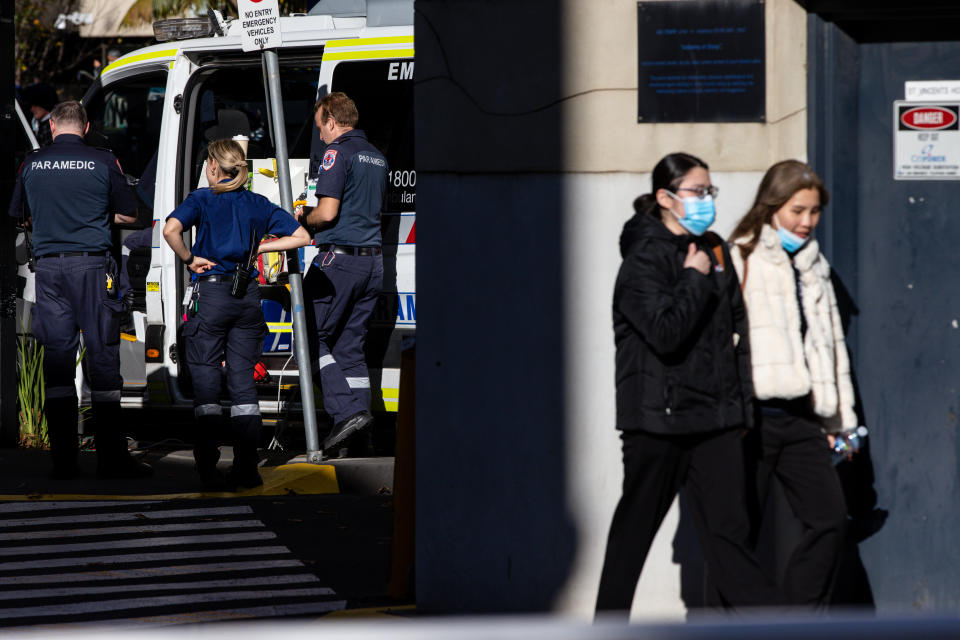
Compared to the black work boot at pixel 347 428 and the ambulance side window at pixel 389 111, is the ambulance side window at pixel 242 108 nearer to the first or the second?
the ambulance side window at pixel 389 111

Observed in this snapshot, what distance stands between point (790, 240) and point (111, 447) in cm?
470

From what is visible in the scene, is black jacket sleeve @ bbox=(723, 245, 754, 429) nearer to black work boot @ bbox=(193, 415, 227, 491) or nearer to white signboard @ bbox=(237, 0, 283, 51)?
black work boot @ bbox=(193, 415, 227, 491)

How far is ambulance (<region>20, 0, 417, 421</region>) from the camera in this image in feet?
27.1

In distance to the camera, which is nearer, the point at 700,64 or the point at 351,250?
the point at 700,64

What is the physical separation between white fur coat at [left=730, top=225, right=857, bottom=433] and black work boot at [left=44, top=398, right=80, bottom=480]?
4.47 meters

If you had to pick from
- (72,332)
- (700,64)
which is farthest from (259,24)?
(700,64)

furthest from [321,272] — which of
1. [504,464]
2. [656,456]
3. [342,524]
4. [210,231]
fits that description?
[656,456]

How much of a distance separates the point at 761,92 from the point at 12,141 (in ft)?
18.4

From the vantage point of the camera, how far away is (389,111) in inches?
331

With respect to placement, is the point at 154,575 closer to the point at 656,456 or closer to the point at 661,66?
the point at 656,456

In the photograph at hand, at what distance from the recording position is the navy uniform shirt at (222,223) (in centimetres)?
725

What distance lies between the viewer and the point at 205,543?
6.54m

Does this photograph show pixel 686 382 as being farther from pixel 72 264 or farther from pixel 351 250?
pixel 72 264

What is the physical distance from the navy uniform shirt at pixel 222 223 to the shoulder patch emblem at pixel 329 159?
0.71m
